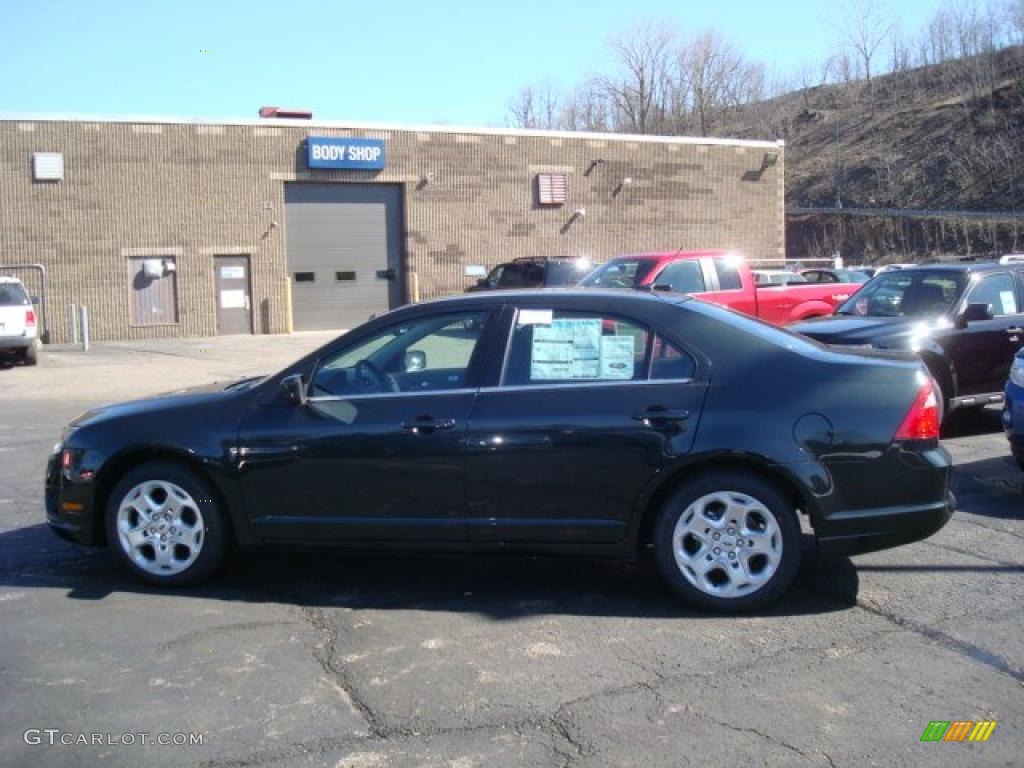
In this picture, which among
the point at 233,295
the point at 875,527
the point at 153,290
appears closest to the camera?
the point at 875,527

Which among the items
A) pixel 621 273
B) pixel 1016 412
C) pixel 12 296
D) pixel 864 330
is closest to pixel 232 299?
pixel 12 296

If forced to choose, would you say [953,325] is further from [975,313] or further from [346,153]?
[346,153]

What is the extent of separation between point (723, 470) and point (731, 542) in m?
0.35

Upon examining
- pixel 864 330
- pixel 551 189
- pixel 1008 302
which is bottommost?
pixel 864 330

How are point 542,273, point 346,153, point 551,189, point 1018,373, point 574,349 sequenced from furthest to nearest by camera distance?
point 551,189 < point 346,153 < point 542,273 < point 1018,373 < point 574,349

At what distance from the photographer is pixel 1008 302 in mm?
10602

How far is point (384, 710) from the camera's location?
409 cm

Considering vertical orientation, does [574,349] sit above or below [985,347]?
above

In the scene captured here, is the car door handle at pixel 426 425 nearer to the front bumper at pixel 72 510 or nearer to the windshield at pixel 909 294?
the front bumper at pixel 72 510

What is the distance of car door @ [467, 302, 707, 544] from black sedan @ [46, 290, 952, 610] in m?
0.01

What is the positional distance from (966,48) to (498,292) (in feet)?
229

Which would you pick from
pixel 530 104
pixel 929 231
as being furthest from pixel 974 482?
pixel 530 104

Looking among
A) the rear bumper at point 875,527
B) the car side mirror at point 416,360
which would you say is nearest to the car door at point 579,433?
the car side mirror at point 416,360

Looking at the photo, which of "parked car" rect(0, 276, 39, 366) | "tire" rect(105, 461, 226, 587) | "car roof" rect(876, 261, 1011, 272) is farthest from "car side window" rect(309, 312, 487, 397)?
"parked car" rect(0, 276, 39, 366)
